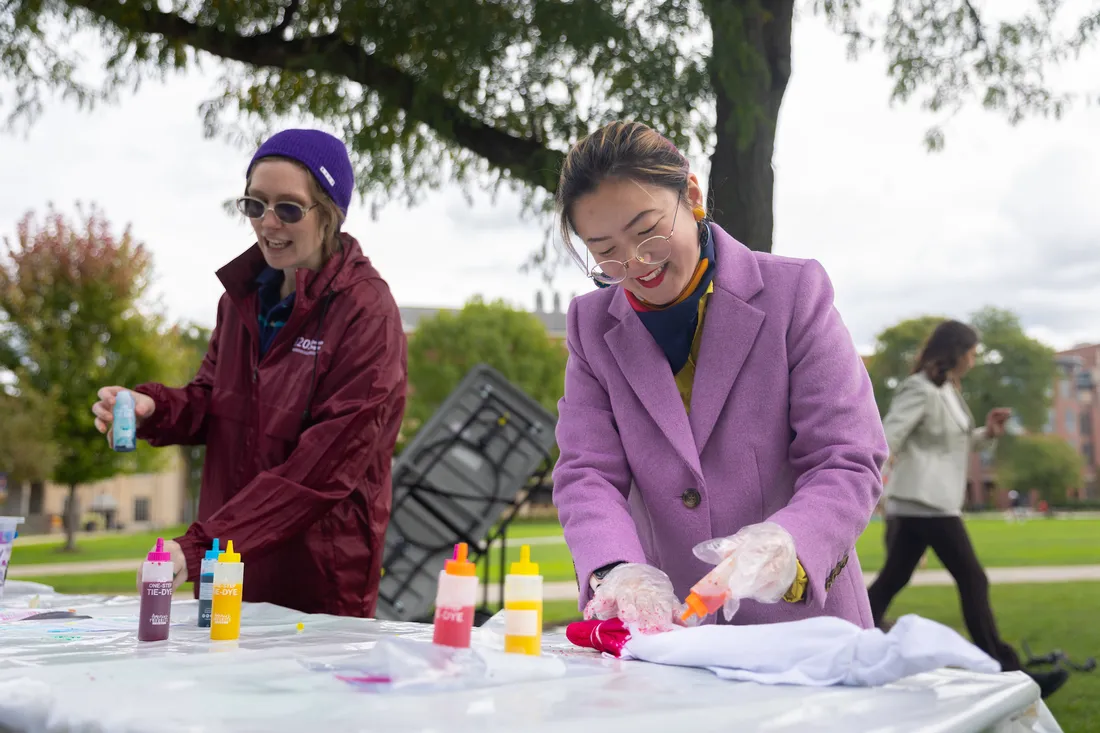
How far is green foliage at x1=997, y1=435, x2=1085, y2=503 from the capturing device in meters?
63.9

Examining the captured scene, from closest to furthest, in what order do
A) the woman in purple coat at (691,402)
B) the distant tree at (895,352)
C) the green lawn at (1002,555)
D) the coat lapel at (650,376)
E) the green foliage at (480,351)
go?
the woman in purple coat at (691,402), the coat lapel at (650,376), the green lawn at (1002,555), the green foliage at (480,351), the distant tree at (895,352)

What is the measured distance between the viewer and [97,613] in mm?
2615

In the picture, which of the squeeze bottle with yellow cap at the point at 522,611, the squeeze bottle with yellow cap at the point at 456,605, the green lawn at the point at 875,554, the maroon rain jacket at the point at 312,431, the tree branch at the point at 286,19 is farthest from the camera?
the green lawn at the point at 875,554

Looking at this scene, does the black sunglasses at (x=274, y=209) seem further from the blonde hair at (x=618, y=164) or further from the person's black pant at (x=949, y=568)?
the person's black pant at (x=949, y=568)

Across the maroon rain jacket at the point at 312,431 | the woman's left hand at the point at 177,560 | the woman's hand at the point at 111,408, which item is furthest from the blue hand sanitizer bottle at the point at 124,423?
the woman's left hand at the point at 177,560

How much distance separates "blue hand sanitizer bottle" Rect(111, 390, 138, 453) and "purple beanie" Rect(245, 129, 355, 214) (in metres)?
0.73

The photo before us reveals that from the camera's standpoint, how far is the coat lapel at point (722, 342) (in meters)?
2.15

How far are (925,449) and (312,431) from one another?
4.36 m

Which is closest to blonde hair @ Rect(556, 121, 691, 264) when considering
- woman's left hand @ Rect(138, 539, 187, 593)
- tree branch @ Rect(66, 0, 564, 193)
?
woman's left hand @ Rect(138, 539, 187, 593)

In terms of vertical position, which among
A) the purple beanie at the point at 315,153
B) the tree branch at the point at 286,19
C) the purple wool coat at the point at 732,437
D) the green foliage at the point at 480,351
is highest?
the green foliage at the point at 480,351

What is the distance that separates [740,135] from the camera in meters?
4.80

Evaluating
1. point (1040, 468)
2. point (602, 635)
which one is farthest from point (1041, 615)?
point (1040, 468)

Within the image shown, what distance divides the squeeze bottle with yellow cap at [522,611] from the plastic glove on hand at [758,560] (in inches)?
12.6

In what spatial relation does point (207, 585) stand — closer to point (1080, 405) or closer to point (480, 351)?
point (480, 351)
